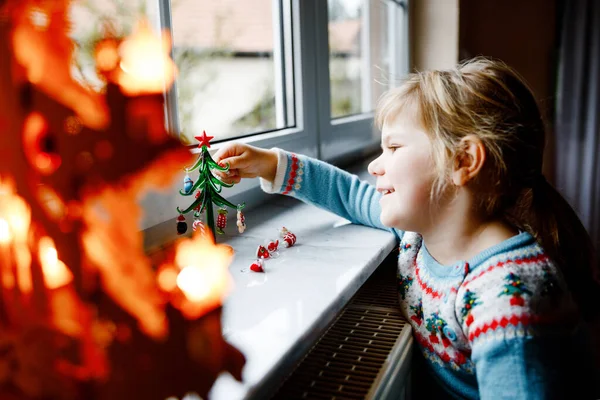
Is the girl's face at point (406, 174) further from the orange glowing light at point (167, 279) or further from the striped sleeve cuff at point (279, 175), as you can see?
the orange glowing light at point (167, 279)

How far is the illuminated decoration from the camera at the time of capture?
384 mm

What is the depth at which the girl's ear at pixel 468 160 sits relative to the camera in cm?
75

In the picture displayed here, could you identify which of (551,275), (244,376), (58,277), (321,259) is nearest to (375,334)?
(321,259)

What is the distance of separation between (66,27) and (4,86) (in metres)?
0.07

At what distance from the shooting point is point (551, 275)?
729 millimetres

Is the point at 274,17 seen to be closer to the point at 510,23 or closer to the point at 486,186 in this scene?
the point at 486,186

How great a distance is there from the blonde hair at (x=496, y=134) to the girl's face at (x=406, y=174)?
0.05 ft

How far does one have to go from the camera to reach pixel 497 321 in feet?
2.24

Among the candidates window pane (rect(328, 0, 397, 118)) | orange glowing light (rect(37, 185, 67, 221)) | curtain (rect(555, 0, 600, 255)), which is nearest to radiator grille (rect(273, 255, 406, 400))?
orange glowing light (rect(37, 185, 67, 221))

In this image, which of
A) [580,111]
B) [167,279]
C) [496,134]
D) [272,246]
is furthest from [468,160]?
[580,111]

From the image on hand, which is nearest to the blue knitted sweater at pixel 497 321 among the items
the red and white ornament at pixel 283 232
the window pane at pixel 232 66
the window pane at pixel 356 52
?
the red and white ornament at pixel 283 232

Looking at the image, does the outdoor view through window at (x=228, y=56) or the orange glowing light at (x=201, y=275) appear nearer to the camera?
the orange glowing light at (x=201, y=275)

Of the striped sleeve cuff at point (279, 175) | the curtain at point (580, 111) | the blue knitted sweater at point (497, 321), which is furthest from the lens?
the curtain at point (580, 111)

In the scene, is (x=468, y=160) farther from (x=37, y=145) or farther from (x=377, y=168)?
(x=37, y=145)
